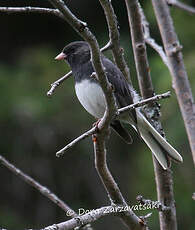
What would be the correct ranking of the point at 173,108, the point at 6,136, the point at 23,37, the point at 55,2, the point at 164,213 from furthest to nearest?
the point at 23,37, the point at 6,136, the point at 173,108, the point at 164,213, the point at 55,2

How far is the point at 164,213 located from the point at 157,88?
2.51m

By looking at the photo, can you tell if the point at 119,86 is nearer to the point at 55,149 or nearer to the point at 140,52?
the point at 140,52

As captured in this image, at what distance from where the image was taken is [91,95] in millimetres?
2727

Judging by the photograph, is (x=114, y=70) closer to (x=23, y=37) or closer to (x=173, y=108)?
(x=173, y=108)

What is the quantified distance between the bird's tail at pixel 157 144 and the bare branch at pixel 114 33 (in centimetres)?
37

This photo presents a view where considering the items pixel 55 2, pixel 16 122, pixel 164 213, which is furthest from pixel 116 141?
pixel 55 2

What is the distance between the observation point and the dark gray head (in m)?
3.01

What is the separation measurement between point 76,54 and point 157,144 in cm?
86

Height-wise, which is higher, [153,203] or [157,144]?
[157,144]

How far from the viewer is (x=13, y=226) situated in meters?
5.18

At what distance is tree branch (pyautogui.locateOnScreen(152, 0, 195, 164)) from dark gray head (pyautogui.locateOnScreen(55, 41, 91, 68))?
0.96 metres

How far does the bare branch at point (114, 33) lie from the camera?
5.34ft

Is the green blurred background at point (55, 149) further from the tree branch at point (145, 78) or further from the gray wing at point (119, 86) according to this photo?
the tree branch at point (145, 78)

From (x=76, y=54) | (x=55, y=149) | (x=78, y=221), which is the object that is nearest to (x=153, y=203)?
(x=78, y=221)
